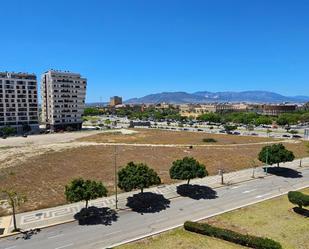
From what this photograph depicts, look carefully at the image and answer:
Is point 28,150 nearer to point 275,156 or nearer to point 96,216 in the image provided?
point 96,216

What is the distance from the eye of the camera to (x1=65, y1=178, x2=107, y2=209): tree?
141ft

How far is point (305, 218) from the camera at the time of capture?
141 feet

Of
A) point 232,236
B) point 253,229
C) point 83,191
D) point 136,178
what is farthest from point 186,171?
point 232,236

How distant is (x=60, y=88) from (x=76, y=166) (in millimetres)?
99325

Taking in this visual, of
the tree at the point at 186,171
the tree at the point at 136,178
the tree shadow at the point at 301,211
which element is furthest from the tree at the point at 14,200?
the tree shadow at the point at 301,211

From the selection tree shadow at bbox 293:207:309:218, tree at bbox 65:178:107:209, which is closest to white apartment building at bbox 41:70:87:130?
tree at bbox 65:178:107:209

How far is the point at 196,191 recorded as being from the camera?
5612 cm

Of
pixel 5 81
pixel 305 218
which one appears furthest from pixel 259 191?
pixel 5 81

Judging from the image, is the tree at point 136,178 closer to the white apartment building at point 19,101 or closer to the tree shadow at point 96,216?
the tree shadow at point 96,216

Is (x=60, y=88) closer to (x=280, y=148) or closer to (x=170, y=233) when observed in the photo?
(x=280, y=148)

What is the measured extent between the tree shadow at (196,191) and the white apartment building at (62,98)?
120 metres

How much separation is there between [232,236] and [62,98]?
145181mm

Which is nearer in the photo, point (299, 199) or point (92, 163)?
point (299, 199)

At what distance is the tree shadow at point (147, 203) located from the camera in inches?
1861
